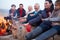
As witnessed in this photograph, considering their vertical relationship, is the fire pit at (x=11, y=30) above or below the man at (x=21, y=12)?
below

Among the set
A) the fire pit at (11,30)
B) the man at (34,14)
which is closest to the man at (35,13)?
the man at (34,14)

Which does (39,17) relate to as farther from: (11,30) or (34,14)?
(11,30)

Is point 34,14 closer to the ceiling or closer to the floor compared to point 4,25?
closer to the ceiling

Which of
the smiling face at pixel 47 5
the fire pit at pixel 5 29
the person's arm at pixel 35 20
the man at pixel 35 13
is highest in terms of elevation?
the smiling face at pixel 47 5

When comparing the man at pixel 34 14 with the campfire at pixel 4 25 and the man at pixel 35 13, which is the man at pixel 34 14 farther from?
the campfire at pixel 4 25

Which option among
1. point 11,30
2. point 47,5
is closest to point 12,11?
point 11,30

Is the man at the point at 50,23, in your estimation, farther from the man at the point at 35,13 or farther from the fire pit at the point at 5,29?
the fire pit at the point at 5,29

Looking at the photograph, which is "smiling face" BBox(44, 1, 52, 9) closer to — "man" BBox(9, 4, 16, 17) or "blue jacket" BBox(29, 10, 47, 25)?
"blue jacket" BBox(29, 10, 47, 25)

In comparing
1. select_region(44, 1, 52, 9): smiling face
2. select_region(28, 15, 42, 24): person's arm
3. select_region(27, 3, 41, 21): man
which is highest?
select_region(44, 1, 52, 9): smiling face

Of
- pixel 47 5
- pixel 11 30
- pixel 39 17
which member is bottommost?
pixel 11 30

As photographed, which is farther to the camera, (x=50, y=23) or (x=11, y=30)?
(x=11, y=30)

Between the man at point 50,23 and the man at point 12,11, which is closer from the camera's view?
the man at point 50,23

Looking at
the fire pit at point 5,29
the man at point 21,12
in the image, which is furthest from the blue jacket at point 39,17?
the fire pit at point 5,29

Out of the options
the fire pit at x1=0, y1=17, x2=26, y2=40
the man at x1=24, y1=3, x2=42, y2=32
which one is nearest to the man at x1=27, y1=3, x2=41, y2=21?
the man at x1=24, y1=3, x2=42, y2=32
